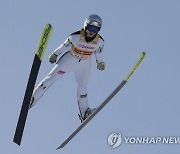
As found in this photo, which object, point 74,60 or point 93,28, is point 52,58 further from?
point 93,28

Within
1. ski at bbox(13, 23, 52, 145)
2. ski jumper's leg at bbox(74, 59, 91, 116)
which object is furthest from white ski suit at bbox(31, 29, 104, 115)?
ski at bbox(13, 23, 52, 145)

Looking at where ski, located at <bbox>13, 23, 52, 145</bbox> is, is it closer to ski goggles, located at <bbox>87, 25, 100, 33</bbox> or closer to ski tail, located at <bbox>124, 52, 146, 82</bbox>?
ski goggles, located at <bbox>87, 25, 100, 33</bbox>

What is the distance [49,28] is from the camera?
11.6 m

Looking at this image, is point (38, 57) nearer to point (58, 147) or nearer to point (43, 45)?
point (43, 45)

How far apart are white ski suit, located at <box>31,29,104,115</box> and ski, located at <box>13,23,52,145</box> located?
0.74m

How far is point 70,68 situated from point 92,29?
120 cm

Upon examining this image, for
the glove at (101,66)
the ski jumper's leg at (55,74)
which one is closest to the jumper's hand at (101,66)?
the glove at (101,66)

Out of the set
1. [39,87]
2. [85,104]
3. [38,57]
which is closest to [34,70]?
[38,57]

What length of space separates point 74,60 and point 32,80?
1763mm

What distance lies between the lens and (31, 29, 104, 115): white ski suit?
13.3 metres

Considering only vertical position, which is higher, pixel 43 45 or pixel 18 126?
pixel 43 45

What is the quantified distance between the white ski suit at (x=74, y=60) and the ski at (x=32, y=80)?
740 millimetres

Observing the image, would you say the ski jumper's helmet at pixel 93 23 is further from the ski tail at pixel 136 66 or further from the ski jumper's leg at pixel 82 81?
the ski tail at pixel 136 66

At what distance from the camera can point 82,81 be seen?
13.8 metres
